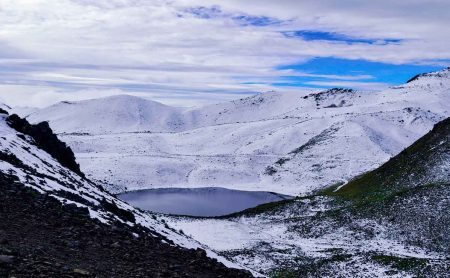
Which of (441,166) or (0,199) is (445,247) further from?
(0,199)

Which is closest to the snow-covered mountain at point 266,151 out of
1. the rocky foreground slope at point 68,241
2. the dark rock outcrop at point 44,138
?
the dark rock outcrop at point 44,138

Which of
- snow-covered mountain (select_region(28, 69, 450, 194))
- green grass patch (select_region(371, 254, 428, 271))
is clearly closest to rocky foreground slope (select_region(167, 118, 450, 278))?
green grass patch (select_region(371, 254, 428, 271))

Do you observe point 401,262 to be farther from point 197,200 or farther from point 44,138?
point 197,200

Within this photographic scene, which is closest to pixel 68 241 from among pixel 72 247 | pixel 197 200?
pixel 72 247

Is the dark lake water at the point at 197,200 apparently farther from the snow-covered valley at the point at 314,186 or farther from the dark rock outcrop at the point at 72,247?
the dark rock outcrop at the point at 72,247

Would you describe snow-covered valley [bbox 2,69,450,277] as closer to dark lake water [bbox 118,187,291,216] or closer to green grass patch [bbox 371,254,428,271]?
green grass patch [bbox 371,254,428,271]

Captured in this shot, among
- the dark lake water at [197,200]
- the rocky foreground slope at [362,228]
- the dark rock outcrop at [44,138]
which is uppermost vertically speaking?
the dark rock outcrop at [44,138]
